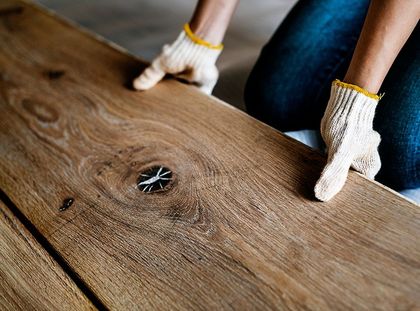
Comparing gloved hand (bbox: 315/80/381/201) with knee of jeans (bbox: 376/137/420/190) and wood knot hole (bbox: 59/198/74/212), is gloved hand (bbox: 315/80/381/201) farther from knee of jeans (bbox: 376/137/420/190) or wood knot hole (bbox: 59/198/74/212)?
wood knot hole (bbox: 59/198/74/212)

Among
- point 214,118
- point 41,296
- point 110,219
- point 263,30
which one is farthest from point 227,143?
point 263,30

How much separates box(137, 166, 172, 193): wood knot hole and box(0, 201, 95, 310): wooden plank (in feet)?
0.49

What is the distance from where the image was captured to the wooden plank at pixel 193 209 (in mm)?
417

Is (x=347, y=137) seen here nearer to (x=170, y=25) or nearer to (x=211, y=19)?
(x=211, y=19)

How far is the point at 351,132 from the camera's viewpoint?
1.74ft

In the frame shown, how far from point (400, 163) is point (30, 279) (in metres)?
0.55

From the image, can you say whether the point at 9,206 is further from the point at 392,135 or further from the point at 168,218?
the point at 392,135

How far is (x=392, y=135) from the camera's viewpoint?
617 mm

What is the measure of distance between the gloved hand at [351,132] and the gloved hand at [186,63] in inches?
10.7

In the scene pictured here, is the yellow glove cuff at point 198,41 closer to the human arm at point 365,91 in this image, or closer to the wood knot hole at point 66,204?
the human arm at point 365,91

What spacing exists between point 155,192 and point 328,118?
27 cm

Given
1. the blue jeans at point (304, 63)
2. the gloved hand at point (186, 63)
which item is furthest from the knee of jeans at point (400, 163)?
the gloved hand at point (186, 63)

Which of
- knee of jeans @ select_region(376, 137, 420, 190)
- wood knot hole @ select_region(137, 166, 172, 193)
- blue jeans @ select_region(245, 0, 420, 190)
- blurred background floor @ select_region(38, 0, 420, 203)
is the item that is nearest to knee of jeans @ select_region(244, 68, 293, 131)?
blue jeans @ select_region(245, 0, 420, 190)

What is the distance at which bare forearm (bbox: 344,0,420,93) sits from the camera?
506 millimetres
